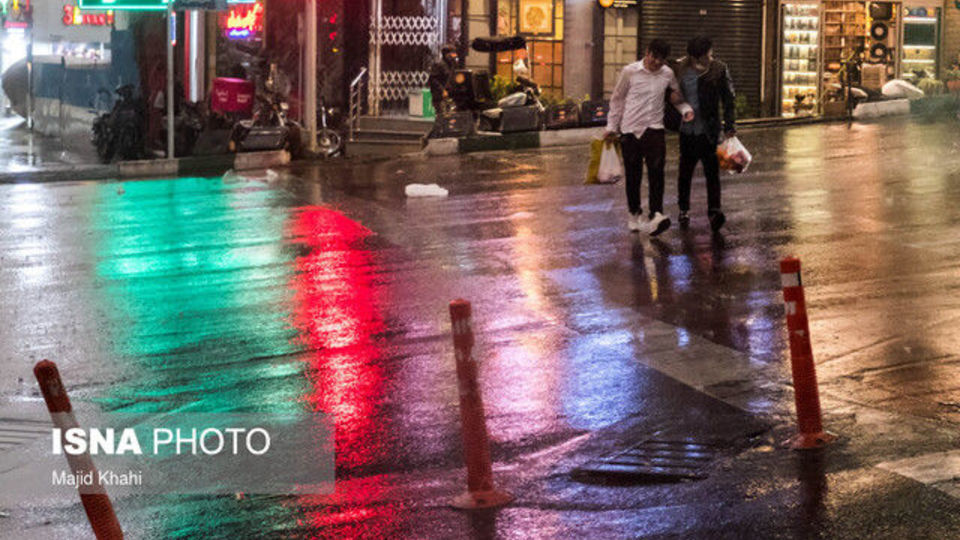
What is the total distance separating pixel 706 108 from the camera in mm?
14477

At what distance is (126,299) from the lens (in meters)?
12.3

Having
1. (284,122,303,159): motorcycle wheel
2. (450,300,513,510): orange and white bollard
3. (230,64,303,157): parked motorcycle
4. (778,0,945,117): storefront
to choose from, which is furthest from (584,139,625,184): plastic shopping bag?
(778,0,945,117): storefront

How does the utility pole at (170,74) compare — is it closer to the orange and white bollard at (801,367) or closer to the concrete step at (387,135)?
the concrete step at (387,135)

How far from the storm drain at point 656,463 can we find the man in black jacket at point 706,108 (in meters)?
7.03

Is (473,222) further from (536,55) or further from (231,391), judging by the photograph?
(536,55)

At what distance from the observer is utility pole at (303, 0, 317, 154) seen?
86.1 ft

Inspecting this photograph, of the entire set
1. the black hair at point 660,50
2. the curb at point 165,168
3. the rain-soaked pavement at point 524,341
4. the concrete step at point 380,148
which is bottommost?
the rain-soaked pavement at point 524,341

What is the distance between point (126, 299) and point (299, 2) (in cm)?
1600

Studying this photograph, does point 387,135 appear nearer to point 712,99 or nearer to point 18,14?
point 712,99

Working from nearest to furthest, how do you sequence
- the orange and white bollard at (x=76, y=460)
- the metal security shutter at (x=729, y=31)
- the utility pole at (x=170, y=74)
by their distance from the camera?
1. the orange and white bollard at (x=76, y=460)
2. the utility pole at (x=170, y=74)
3. the metal security shutter at (x=729, y=31)

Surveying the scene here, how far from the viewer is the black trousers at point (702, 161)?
47.9 ft

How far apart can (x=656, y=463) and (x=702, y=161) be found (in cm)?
770

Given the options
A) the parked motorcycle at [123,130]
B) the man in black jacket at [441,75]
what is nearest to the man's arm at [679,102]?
the man in black jacket at [441,75]

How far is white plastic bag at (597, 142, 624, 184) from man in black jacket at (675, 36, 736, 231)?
684 millimetres
